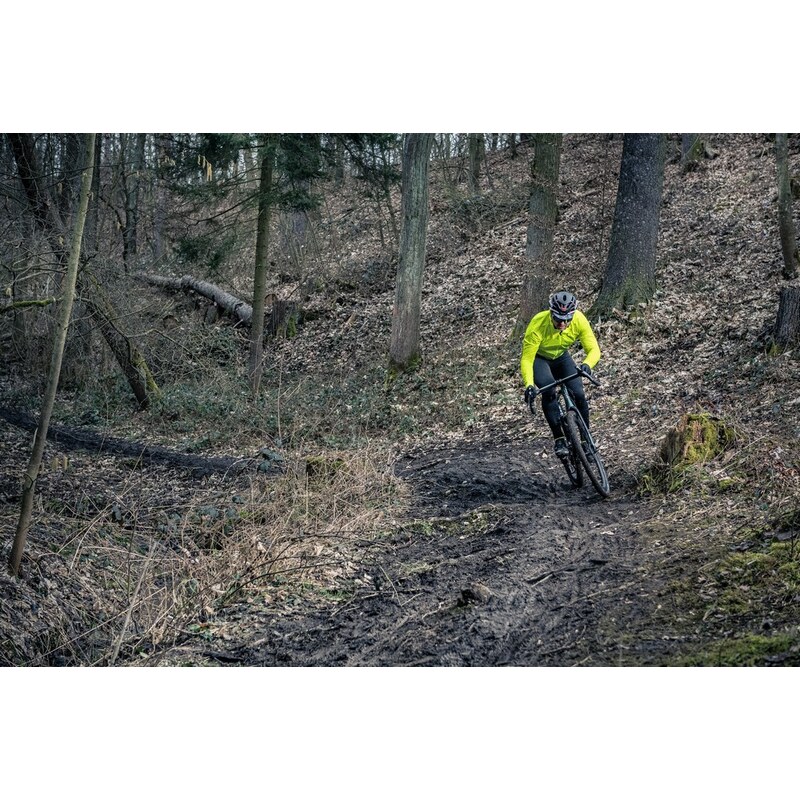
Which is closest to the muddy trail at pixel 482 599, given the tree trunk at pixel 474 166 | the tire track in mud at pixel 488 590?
the tire track in mud at pixel 488 590

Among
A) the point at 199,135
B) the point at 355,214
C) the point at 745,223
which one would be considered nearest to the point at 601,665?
the point at 199,135

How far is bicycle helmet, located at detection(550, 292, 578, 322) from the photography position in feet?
25.1

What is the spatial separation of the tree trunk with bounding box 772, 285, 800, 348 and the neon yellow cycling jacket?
3.90 meters

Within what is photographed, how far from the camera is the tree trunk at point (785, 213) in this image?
40.1ft

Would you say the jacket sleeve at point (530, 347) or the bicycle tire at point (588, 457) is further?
the jacket sleeve at point (530, 347)

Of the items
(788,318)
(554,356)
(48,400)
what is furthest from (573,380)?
(48,400)

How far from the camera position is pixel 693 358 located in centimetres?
1191

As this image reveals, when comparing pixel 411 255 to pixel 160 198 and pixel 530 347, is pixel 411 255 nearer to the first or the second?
pixel 160 198

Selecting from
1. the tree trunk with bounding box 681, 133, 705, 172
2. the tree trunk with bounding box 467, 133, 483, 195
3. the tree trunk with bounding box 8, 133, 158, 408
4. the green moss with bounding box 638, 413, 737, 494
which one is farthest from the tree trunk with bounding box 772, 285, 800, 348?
the tree trunk with bounding box 467, 133, 483, 195

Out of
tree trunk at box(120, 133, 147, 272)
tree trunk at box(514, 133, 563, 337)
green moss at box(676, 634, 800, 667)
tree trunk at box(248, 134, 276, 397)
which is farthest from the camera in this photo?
tree trunk at box(514, 133, 563, 337)

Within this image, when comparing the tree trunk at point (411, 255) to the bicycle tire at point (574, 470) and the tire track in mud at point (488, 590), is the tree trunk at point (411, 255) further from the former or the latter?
the bicycle tire at point (574, 470)

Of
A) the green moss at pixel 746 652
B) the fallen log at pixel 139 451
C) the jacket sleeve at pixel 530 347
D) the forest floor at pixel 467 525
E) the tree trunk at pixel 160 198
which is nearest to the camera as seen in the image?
the green moss at pixel 746 652

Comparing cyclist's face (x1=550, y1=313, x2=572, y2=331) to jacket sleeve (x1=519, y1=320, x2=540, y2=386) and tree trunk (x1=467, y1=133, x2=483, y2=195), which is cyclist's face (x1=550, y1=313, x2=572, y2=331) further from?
tree trunk (x1=467, y1=133, x2=483, y2=195)

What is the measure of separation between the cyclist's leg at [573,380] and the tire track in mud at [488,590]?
2.95ft
